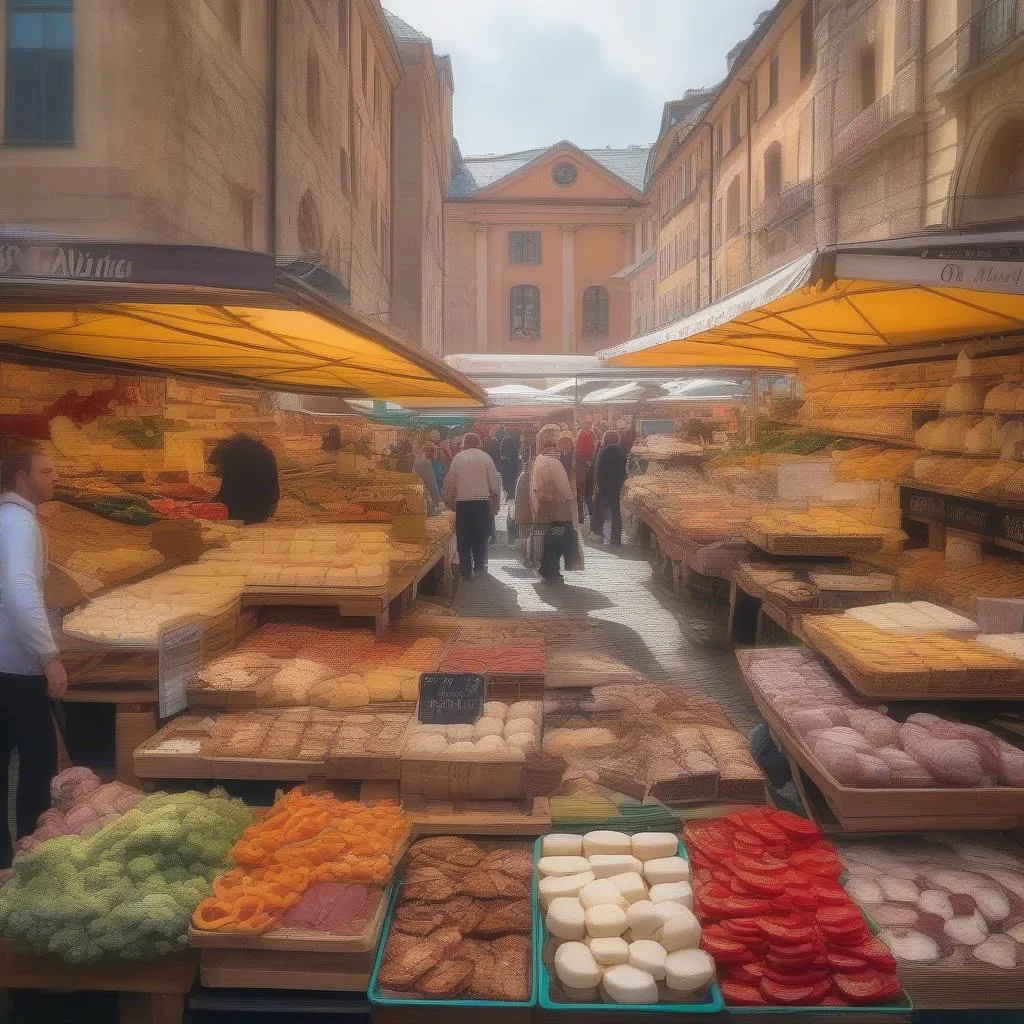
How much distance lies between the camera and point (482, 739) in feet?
12.7

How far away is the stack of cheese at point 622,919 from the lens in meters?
2.74

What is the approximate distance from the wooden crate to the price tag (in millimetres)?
1286

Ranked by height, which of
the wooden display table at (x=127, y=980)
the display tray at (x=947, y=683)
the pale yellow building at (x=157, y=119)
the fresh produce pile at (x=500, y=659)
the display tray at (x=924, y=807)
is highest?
the pale yellow building at (x=157, y=119)

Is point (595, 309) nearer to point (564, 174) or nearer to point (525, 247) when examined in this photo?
point (525, 247)

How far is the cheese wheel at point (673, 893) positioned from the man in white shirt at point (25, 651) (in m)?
2.50

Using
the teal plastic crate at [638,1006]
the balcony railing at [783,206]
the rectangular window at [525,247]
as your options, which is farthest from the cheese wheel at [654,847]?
the rectangular window at [525,247]

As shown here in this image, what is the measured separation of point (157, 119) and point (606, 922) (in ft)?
32.5

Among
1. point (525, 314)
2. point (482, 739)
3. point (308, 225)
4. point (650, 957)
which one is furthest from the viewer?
point (525, 314)

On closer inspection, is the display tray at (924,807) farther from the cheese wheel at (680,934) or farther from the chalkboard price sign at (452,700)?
the chalkboard price sign at (452,700)

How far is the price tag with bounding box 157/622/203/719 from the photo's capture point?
14.1ft

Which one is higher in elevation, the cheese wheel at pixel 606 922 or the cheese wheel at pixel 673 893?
the cheese wheel at pixel 673 893

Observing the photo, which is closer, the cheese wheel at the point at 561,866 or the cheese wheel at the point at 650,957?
the cheese wheel at the point at 650,957

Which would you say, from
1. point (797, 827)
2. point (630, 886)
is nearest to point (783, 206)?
point (797, 827)

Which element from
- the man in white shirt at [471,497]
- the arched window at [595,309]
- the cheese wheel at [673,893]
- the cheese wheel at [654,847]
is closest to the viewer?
the cheese wheel at [673,893]
